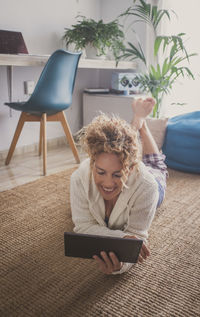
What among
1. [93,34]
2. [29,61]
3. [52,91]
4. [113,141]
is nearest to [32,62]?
[29,61]

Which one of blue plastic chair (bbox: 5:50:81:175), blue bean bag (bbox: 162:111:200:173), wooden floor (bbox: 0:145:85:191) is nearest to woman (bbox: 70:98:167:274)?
wooden floor (bbox: 0:145:85:191)

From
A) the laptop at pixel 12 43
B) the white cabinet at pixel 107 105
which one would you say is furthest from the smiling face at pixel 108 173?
the white cabinet at pixel 107 105

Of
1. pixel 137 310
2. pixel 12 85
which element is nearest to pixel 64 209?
pixel 137 310

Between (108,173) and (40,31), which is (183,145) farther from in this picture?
(40,31)

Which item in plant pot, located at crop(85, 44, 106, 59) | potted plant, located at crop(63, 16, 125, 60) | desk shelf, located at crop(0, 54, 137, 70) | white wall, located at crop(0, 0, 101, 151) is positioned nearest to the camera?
desk shelf, located at crop(0, 54, 137, 70)

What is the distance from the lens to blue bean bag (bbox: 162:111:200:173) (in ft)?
7.15

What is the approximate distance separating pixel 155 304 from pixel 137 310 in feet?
0.21

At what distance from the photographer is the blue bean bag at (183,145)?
2180 mm

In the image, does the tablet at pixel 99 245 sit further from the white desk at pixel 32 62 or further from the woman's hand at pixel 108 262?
the white desk at pixel 32 62

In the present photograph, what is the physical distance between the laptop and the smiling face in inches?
67.8

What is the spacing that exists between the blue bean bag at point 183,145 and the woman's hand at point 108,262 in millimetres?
1359

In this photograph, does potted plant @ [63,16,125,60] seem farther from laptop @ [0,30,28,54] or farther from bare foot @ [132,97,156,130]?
bare foot @ [132,97,156,130]

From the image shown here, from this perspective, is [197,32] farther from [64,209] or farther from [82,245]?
[82,245]

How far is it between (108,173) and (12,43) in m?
1.83
